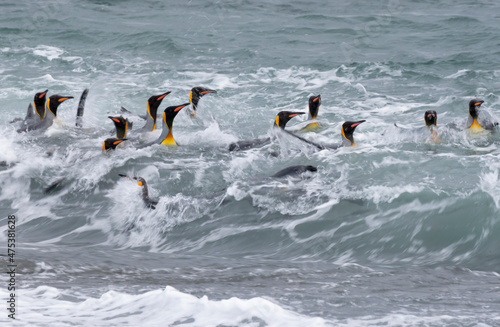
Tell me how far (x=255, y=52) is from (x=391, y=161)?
8.96 metres

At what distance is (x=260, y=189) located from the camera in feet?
27.9

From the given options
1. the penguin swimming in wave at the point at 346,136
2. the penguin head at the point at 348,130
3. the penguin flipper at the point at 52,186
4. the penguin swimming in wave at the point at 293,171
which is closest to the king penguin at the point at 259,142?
the penguin swimming in wave at the point at 346,136

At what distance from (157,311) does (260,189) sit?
12.5 ft

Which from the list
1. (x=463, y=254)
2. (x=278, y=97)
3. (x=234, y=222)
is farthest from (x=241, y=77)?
(x=463, y=254)

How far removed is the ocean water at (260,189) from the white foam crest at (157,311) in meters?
0.02

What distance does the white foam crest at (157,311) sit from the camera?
4578 mm

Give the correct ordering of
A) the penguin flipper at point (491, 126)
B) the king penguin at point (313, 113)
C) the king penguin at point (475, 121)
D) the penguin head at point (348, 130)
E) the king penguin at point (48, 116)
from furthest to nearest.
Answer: the king penguin at point (313, 113) < the king penguin at point (48, 116) < the penguin flipper at point (491, 126) < the king penguin at point (475, 121) < the penguin head at point (348, 130)

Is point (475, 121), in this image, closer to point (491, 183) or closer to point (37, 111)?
point (491, 183)

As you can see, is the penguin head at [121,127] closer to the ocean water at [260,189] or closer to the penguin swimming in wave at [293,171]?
the ocean water at [260,189]

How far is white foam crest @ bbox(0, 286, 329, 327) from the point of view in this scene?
15.0 ft

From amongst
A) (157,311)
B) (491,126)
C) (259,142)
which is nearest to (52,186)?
(259,142)

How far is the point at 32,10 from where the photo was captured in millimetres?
23406

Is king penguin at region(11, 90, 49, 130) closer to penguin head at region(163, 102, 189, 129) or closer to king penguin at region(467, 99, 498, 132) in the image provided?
penguin head at region(163, 102, 189, 129)

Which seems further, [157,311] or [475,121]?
[475,121]
